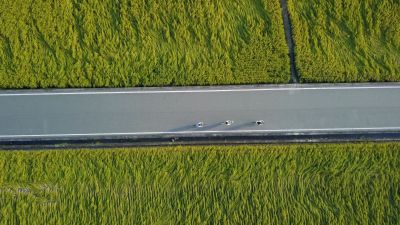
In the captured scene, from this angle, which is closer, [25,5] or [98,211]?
[98,211]

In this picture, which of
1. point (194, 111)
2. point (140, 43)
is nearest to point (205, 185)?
point (194, 111)

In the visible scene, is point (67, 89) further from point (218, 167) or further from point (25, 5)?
point (218, 167)

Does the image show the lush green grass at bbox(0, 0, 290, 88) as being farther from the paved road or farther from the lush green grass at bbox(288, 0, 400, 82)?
the lush green grass at bbox(288, 0, 400, 82)

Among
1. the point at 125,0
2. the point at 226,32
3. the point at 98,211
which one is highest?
the point at 125,0

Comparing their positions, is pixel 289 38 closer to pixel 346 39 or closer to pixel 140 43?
pixel 346 39

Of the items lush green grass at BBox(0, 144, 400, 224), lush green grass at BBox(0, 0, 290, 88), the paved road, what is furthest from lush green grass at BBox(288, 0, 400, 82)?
lush green grass at BBox(0, 144, 400, 224)

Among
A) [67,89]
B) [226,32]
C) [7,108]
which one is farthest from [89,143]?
[226,32]

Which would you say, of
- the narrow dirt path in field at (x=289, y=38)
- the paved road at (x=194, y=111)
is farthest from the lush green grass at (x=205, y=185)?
the narrow dirt path in field at (x=289, y=38)

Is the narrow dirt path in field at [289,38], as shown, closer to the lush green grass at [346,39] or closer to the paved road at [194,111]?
the lush green grass at [346,39]
